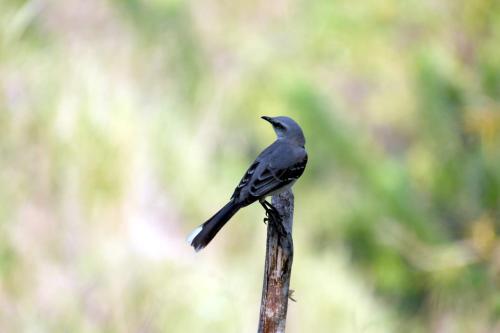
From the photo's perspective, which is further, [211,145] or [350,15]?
[350,15]

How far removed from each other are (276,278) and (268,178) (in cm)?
69

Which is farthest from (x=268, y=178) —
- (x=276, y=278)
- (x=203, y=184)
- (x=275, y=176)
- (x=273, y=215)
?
(x=203, y=184)

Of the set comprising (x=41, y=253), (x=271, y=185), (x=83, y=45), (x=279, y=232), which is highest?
(x=83, y=45)

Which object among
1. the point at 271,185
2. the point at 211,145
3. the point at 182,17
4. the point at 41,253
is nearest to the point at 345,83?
the point at 182,17

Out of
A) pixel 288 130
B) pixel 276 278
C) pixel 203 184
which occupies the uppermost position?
pixel 203 184

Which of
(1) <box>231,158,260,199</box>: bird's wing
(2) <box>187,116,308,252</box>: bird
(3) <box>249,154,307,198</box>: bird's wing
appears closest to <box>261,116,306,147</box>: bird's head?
(2) <box>187,116,308,252</box>: bird

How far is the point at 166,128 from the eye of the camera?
6895mm

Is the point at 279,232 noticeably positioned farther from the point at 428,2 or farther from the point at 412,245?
the point at 428,2

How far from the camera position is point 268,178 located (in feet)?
11.2

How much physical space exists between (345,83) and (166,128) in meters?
5.47

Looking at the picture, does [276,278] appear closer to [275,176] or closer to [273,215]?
[273,215]

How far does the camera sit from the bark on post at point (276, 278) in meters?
2.71

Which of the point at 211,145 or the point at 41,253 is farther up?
the point at 211,145

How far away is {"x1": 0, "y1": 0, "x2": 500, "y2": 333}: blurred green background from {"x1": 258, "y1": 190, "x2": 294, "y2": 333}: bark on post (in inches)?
35.6
